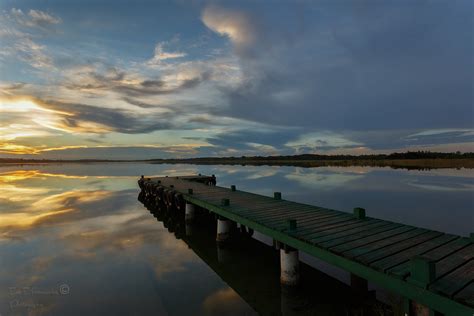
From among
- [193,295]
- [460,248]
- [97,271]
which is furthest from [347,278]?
[97,271]

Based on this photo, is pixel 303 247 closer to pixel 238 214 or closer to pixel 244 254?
pixel 238 214

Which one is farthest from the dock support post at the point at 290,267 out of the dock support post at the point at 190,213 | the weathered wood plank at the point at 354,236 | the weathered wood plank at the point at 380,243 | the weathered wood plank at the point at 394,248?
the dock support post at the point at 190,213

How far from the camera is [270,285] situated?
325 inches

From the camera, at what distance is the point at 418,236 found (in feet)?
23.3

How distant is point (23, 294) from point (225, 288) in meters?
5.97

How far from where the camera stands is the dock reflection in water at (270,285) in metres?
6.88

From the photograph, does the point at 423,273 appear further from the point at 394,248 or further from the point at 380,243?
the point at 380,243

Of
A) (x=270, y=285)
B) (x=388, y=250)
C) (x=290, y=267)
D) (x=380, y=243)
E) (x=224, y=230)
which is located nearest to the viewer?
(x=388, y=250)

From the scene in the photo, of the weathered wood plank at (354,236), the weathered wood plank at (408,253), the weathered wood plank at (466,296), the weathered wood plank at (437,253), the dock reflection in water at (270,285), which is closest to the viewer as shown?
→ the weathered wood plank at (466,296)

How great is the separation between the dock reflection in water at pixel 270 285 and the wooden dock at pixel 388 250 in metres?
1.34

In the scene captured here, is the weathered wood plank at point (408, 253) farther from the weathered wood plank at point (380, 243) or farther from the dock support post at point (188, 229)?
the dock support post at point (188, 229)

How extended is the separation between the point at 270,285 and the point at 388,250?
3.71 m

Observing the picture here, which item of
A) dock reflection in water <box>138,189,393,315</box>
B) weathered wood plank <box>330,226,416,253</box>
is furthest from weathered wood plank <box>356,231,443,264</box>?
dock reflection in water <box>138,189,393,315</box>

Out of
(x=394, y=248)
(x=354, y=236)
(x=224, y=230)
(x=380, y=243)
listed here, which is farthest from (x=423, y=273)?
(x=224, y=230)
